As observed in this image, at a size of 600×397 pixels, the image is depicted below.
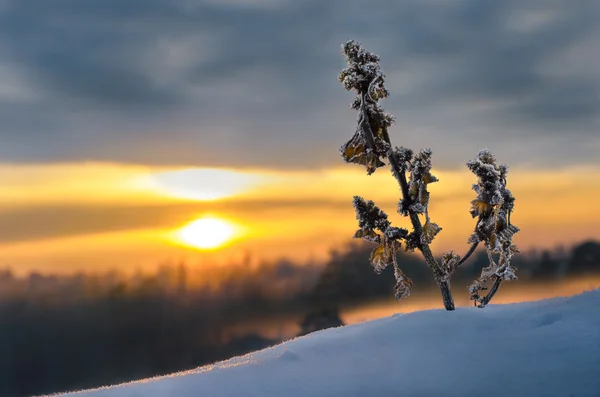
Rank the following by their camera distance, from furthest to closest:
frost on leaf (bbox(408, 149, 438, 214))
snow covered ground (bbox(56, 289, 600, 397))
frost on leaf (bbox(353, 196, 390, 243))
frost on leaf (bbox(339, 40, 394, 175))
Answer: frost on leaf (bbox(353, 196, 390, 243))
frost on leaf (bbox(339, 40, 394, 175))
frost on leaf (bbox(408, 149, 438, 214))
snow covered ground (bbox(56, 289, 600, 397))

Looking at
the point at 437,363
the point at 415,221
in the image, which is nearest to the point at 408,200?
the point at 415,221

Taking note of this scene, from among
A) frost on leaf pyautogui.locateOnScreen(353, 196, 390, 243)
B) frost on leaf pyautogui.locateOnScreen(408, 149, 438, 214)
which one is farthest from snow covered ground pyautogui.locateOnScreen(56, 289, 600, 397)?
frost on leaf pyautogui.locateOnScreen(353, 196, 390, 243)

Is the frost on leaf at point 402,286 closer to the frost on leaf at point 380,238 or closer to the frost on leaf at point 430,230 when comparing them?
the frost on leaf at point 380,238

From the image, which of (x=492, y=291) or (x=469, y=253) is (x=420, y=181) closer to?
(x=469, y=253)

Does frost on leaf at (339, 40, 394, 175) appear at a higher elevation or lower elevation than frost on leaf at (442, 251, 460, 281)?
higher

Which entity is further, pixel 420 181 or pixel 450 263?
pixel 450 263

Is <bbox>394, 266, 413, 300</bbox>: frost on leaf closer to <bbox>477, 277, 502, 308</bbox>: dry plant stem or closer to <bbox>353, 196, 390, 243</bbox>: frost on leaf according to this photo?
<bbox>353, 196, 390, 243</bbox>: frost on leaf

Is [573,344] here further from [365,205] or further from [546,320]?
[365,205]

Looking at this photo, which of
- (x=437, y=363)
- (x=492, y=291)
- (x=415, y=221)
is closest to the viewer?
(x=437, y=363)
